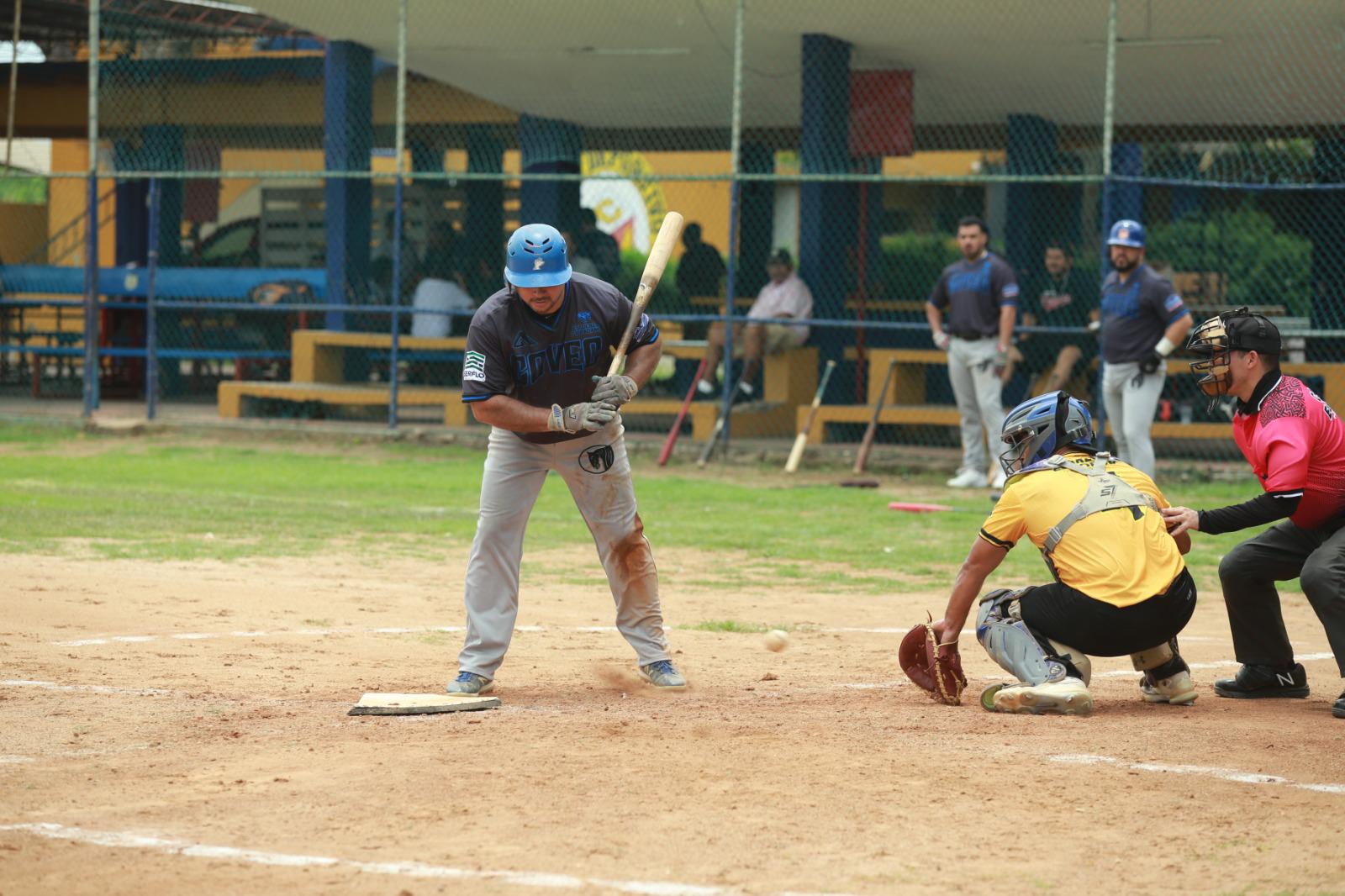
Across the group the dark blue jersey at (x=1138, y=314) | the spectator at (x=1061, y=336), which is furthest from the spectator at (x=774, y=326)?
the dark blue jersey at (x=1138, y=314)

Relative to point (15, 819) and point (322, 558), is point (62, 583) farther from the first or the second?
point (15, 819)

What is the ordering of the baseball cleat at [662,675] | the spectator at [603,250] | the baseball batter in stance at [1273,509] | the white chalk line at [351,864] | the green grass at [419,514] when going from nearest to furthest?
the white chalk line at [351,864] < the baseball batter in stance at [1273,509] < the baseball cleat at [662,675] < the green grass at [419,514] < the spectator at [603,250]

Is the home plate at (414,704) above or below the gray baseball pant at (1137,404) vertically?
below

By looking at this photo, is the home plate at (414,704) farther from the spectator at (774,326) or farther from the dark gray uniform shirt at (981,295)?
the spectator at (774,326)

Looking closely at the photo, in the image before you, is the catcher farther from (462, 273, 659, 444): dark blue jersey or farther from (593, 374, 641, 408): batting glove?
(462, 273, 659, 444): dark blue jersey

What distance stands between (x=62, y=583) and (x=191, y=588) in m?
0.70

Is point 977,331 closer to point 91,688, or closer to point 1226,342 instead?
point 1226,342

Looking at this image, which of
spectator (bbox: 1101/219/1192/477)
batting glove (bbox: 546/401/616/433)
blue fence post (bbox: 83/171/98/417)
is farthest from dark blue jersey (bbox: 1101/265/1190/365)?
blue fence post (bbox: 83/171/98/417)

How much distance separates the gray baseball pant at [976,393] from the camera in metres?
14.2

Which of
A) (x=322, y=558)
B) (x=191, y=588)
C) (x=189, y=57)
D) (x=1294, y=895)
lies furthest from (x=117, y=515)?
(x=189, y=57)

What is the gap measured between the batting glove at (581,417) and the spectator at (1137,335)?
7628 mm

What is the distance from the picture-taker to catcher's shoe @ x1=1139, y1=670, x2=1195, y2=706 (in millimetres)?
6214

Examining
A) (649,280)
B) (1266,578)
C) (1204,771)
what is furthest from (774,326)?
(1204,771)

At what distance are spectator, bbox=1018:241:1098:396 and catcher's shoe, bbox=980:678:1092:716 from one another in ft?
32.2
